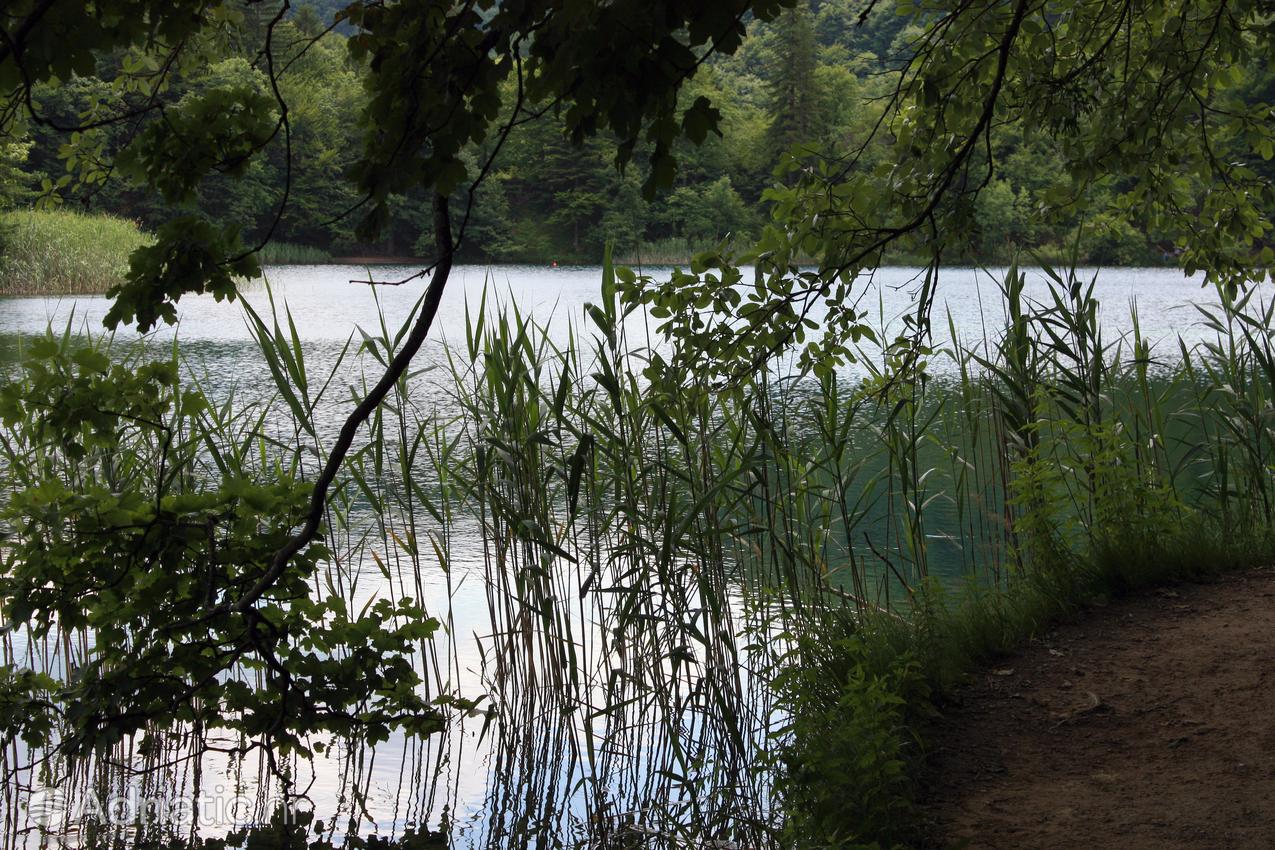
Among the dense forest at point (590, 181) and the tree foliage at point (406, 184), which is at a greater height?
the dense forest at point (590, 181)

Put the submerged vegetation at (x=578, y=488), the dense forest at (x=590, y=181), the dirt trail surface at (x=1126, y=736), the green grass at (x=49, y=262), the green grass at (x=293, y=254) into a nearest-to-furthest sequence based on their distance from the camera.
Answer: the submerged vegetation at (x=578, y=488) → the dirt trail surface at (x=1126, y=736) → the green grass at (x=49, y=262) → the dense forest at (x=590, y=181) → the green grass at (x=293, y=254)

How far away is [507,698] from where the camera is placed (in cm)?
410

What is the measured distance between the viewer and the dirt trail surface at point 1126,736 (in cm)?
263

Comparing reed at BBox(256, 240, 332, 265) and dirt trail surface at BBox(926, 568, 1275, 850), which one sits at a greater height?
reed at BBox(256, 240, 332, 265)

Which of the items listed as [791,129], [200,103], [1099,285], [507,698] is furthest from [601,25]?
[791,129]

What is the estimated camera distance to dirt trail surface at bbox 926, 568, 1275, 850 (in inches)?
103

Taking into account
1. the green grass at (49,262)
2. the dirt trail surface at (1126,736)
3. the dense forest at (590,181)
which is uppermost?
the dense forest at (590,181)

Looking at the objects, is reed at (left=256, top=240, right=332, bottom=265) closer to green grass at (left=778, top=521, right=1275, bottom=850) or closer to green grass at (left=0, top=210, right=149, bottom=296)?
green grass at (left=0, top=210, right=149, bottom=296)

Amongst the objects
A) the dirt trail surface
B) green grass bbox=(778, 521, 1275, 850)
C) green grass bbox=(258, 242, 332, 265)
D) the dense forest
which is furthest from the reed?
the dirt trail surface

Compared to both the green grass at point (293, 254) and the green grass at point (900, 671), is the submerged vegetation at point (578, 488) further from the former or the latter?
the green grass at point (293, 254)

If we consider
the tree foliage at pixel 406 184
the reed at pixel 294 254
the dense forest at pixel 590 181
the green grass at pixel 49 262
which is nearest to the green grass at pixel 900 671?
the tree foliage at pixel 406 184

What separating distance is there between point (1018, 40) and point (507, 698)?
3.13 metres

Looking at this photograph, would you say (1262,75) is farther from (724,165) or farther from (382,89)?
(382,89)

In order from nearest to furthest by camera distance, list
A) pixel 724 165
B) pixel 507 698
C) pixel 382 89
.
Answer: pixel 382 89, pixel 507 698, pixel 724 165
